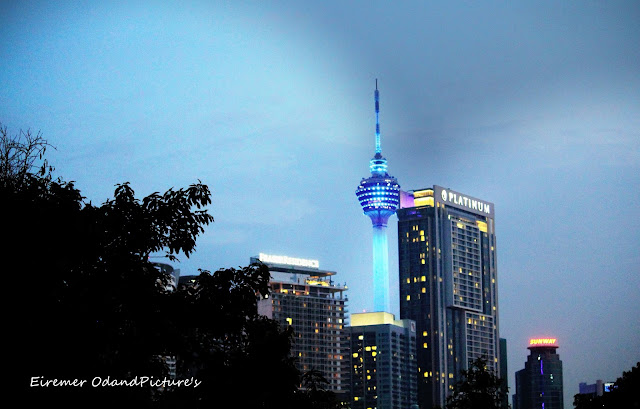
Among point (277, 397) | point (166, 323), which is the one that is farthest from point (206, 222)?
point (277, 397)

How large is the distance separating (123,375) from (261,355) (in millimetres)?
6386

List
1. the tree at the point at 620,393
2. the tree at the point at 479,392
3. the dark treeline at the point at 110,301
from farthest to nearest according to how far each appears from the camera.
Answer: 1. the tree at the point at 620,393
2. the tree at the point at 479,392
3. the dark treeline at the point at 110,301

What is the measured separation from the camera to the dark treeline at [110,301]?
18656 millimetres

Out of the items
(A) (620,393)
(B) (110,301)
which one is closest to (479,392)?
(A) (620,393)

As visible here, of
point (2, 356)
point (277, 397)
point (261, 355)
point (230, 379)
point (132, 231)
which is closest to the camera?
point (2, 356)

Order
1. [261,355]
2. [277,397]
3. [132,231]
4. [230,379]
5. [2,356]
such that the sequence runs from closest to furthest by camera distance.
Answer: [2,356]
[132,231]
[230,379]
[261,355]
[277,397]

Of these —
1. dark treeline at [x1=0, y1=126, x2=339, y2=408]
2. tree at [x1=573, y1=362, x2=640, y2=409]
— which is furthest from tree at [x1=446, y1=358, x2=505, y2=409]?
dark treeline at [x1=0, y1=126, x2=339, y2=408]

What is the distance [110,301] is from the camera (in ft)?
62.8

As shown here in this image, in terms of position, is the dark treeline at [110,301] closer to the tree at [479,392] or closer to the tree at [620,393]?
the tree at [479,392]

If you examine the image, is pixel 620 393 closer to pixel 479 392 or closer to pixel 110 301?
pixel 479 392

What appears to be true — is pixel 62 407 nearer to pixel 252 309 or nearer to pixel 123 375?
pixel 123 375

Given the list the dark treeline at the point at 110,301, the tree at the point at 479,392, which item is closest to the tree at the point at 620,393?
the tree at the point at 479,392

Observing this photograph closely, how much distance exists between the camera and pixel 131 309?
1930 cm

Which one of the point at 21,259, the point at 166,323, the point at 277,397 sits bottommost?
the point at 277,397
